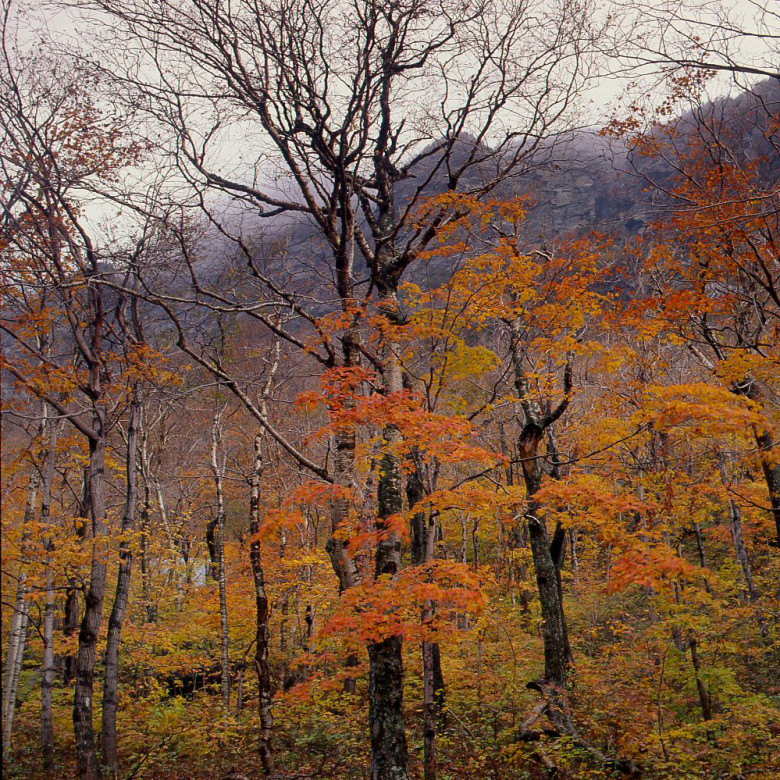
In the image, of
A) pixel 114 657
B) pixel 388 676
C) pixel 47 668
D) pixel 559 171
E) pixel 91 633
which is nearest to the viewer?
pixel 388 676

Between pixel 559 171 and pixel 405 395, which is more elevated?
pixel 559 171

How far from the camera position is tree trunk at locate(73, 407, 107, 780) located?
8961mm

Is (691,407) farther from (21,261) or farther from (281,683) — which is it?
(281,683)

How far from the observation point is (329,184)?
9.99 m

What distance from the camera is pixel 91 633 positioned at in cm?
930

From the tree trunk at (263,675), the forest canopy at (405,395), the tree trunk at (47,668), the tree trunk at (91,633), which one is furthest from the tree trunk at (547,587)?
the tree trunk at (47,668)

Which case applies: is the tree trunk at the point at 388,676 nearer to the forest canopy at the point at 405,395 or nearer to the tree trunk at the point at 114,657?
the forest canopy at the point at 405,395

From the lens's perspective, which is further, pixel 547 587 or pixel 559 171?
pixel 547 587

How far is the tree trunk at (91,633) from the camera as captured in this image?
29.4 ft

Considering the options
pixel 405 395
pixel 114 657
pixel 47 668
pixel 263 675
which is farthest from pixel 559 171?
pixel 47 668

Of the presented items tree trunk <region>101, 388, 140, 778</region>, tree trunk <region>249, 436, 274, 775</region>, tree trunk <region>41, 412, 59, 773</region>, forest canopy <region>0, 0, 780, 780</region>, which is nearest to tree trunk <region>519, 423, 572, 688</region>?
forest canopy <region>0, 0, 780, 780</region>

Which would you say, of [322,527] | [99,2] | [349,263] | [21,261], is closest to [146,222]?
[21,261]

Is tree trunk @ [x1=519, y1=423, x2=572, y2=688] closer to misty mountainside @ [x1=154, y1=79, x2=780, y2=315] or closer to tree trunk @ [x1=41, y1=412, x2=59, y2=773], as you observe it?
misty mountainside @ [x1=154, y1=79, x2=780, y2=315]

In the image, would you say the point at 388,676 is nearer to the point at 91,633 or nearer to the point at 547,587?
the point at 547,587
